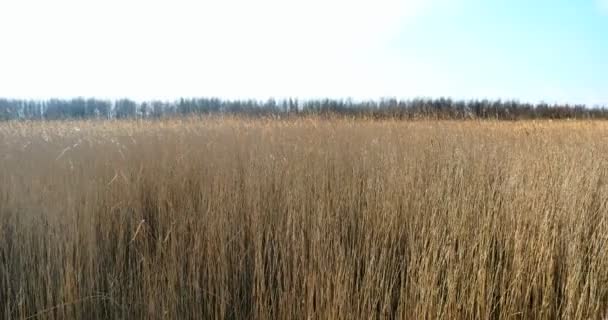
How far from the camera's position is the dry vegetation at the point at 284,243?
164cm

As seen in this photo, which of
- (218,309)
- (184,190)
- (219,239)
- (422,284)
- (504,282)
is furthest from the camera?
(184,190)

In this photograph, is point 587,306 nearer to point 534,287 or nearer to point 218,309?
point 534,287

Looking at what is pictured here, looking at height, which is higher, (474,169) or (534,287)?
(474,169)

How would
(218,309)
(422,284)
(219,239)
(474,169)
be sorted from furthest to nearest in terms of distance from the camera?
(474,169) < (219,239) < (218,309) < (422,284)

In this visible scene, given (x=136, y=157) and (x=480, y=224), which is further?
(x=136, y=157)

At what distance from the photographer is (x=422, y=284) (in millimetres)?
1626

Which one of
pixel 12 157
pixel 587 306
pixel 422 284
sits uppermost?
pixel 12 157

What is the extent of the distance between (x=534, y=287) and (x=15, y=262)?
2206 mm

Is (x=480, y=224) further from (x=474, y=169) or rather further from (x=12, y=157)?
(x=12, y=157)

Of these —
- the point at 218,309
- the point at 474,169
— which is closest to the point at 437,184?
the point at 474,169

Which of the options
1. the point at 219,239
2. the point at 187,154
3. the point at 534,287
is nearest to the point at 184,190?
the point at 187,154

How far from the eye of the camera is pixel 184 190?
2904 millimetres

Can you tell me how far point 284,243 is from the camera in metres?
1.97

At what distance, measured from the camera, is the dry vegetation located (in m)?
1.64
